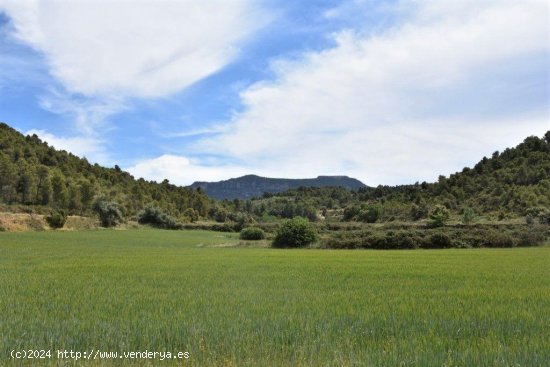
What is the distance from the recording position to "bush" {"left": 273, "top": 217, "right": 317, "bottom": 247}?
151 feet

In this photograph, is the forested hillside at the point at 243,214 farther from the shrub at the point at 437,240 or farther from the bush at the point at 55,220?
the shrub at the point at 437,240

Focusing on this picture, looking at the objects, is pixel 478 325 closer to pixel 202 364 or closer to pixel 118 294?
pixel 202 364

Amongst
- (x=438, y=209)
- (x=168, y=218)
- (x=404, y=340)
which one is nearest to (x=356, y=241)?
(x=404, y=340)

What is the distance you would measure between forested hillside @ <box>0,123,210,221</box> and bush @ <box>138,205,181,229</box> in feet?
13.5

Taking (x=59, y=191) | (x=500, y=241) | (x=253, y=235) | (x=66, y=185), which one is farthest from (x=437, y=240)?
(x=66, y=185)

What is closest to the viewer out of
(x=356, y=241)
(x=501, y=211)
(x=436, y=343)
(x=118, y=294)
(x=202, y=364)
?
(x=202, y=364)

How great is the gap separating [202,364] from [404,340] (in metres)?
3.08

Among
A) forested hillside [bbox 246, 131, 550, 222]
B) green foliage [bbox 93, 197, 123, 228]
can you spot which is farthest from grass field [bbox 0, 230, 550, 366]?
green foliage [bbox 93, 197, 123, 228]

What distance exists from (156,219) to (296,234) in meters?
55.6

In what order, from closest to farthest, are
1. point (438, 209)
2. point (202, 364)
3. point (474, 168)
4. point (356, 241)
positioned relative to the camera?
point (202, 364) → point (356, 241) → point (438, 209) → point (474, 168)

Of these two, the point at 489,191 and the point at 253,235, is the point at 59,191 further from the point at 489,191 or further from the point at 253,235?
the point at 489,191

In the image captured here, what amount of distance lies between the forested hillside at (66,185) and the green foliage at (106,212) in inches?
92.7

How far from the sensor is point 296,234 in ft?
152

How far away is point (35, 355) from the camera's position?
20.5ft
